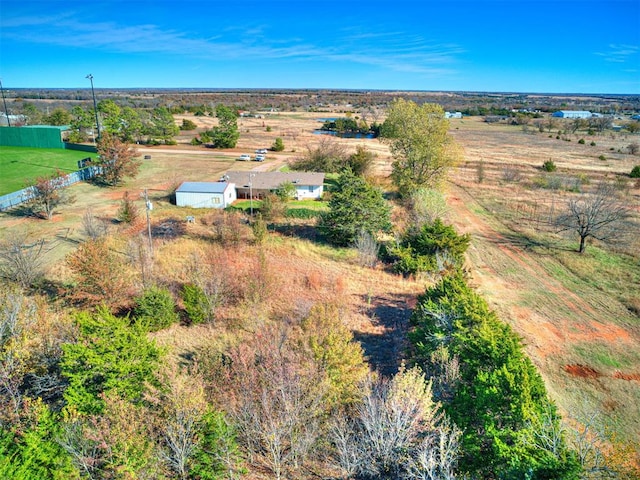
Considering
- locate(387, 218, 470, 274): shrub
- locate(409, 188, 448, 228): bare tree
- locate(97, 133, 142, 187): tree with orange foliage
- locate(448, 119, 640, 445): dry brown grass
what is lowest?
locate(448, 119, 640, 445): dry brown grass

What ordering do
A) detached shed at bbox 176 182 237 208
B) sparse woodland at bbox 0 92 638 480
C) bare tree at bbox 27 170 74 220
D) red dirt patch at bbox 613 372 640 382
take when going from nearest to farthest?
sparse woodland at bbox 0 92 638 480, red dirt patch at bbox 613 372 640 382, bare tree at bbox 27 170 74 220, detached shed at bbox 176 182 237 208

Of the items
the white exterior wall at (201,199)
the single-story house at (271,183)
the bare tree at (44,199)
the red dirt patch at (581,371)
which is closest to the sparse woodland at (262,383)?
the red dirt patch at (581,371)

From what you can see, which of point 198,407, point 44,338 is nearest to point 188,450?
point 198,407

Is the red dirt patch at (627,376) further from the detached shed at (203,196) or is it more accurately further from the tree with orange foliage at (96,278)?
the detached shed at (203,196)

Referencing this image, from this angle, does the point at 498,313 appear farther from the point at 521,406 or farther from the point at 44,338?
the point at 44,338

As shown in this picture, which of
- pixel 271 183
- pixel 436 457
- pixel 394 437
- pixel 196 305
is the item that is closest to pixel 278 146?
pixel 271 183

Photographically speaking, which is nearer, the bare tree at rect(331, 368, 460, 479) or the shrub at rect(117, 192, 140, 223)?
the bare tree at rect(331, 368, 460, 479)

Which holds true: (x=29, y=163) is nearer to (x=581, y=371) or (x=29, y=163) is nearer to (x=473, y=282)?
(x=473, y=282)

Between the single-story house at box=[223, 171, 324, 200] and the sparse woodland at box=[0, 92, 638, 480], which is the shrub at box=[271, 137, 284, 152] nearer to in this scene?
the single-story house at box=[223, 171, 324, 200]

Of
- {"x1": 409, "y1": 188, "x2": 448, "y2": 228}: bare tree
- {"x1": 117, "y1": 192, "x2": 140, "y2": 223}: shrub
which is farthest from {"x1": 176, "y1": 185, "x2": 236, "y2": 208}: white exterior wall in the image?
{"x1": 409, "y1": 188, "x2": 448, "y2": 228}: bare tree
